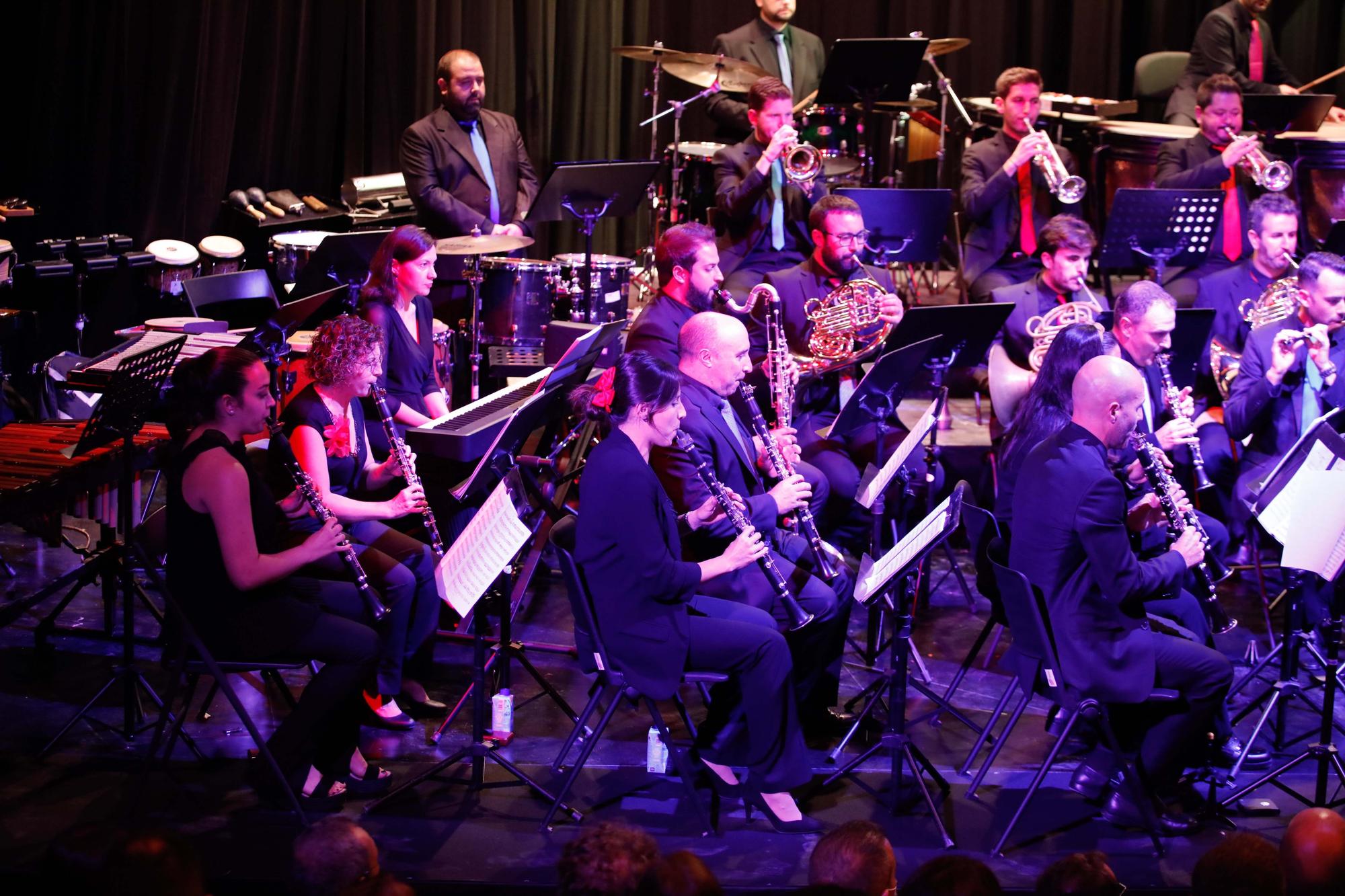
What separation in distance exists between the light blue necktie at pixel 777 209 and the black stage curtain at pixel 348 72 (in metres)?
3.18

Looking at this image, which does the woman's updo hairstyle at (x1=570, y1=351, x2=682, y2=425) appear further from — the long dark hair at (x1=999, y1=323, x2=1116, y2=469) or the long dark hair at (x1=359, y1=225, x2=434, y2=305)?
the long dark hair at (x1=359, y1=225, x2=434, y2=305)

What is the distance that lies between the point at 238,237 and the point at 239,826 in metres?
5.11

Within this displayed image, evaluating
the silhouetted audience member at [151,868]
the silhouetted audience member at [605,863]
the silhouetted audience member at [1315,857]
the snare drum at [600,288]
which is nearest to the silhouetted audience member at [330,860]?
the silhouetted audience member at [151,868]

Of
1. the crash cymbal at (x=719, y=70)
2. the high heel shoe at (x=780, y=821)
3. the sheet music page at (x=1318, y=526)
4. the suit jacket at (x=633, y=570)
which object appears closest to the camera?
the suit jacket at (x=633, y=570)

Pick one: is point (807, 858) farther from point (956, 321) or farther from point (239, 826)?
point (956, 321)

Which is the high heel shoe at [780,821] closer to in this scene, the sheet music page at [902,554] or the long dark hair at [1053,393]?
the sheet music page at [902,554]

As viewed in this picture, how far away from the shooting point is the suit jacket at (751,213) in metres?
7.59

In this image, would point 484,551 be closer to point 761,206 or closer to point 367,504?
point 367,504

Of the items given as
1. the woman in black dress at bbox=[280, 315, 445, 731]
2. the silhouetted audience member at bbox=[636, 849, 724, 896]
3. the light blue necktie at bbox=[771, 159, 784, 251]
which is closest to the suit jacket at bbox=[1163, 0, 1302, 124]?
the light blue necktie at bbox=[771, 159, 784, 251]

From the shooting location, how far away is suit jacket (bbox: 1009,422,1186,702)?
4406 mm

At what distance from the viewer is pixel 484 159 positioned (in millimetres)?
8492

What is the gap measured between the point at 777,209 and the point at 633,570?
3686 millimetres

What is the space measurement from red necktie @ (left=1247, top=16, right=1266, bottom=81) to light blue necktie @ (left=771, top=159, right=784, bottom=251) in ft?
14.5

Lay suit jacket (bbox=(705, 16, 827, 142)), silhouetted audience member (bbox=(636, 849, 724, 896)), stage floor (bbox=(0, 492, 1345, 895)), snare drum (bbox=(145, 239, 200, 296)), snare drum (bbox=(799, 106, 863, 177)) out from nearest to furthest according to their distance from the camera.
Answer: silhouetted audience member (bbox=(636, 849, 724, 896)) < stage floor (bbox=(0, 492, 1345, 895)) < snare drum (bbox=(145, 239, 200, 296)) < suit jacket (bbox=(705, 16, 827, 142)) < snare drum (bbox=(799, 106, 863, 177))
